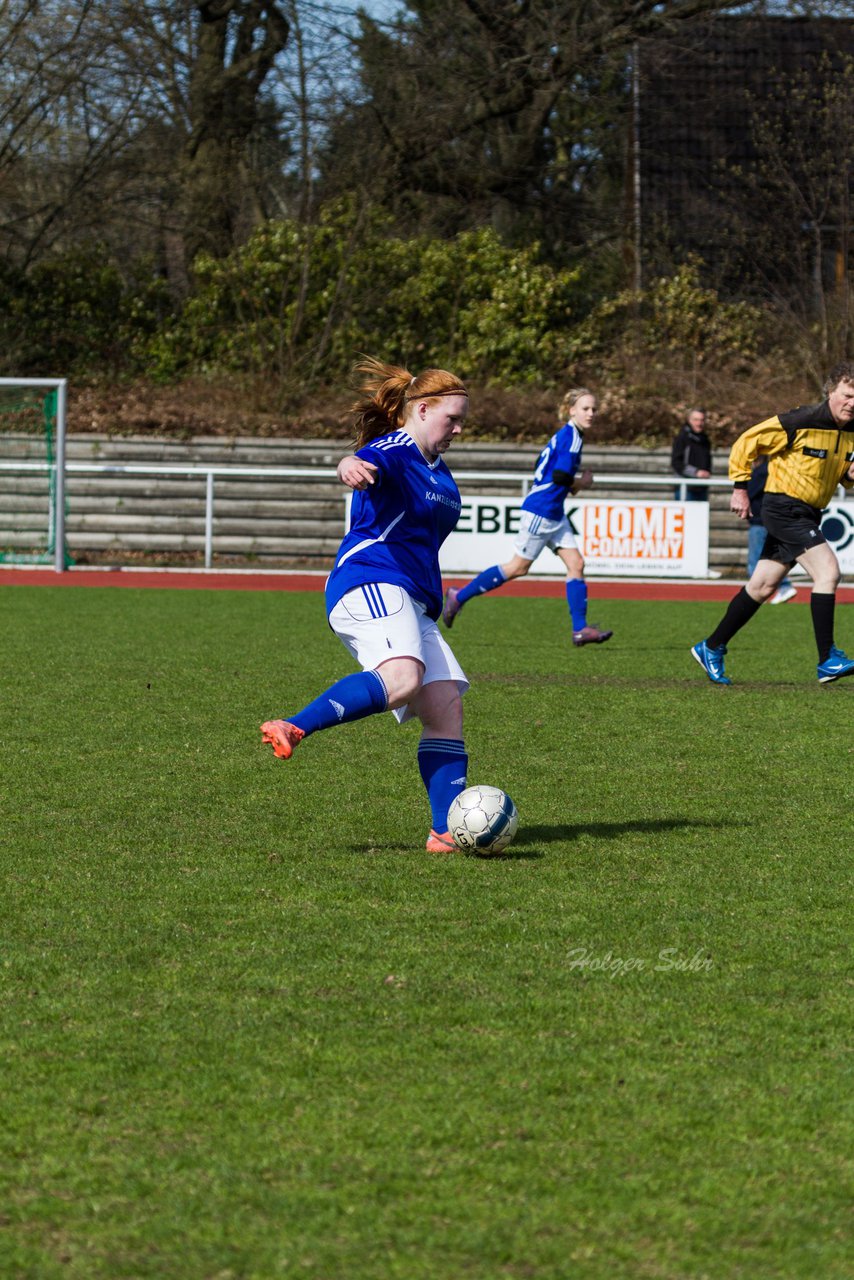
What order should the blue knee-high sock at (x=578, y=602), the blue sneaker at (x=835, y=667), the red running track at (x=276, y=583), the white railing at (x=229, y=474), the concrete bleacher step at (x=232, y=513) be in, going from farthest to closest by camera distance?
the concrete bleacher step at (x=232, y=513)
the white railing at (x=229, y=474)
the red running track at (x=276, y=583)
the blue knee-high sock at (x=578, y=602)
the blue sneaker at (x=835, y=667)

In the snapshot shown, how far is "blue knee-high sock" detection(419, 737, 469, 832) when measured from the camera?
5.56 m

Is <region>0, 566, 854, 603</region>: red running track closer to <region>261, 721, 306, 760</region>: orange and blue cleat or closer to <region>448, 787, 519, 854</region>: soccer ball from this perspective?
<region>448, 787, 519, 854</region>: soccer ball

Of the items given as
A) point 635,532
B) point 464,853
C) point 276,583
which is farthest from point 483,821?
point 635,532

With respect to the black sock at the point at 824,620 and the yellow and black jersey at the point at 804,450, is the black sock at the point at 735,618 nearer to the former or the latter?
the black sock at the point at 824,620

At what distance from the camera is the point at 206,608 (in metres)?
16.2

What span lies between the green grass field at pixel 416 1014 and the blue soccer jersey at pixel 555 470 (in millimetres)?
4766

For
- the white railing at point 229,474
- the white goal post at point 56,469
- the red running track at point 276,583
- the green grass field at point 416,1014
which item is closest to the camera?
the green grass field at point 416,1014

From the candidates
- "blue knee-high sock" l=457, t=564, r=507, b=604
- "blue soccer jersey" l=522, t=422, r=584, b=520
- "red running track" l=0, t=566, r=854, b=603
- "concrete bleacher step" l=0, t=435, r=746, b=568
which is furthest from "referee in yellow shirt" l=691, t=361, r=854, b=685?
"concrete bleacher step" l=0, t=435, r=746, b=568

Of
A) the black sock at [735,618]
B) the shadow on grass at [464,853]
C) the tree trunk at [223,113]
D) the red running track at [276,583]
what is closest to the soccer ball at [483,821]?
the shadow on grass at [464,853]

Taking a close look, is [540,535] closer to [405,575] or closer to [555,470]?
[555,470]

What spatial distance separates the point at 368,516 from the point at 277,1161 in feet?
9.91

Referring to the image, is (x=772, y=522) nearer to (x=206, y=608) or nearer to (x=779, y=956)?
(x=779, y=956)

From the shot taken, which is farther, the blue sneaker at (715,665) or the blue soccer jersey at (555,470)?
the blue soccer jersey at (555,470)

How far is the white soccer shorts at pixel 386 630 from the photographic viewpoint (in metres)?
5.44
